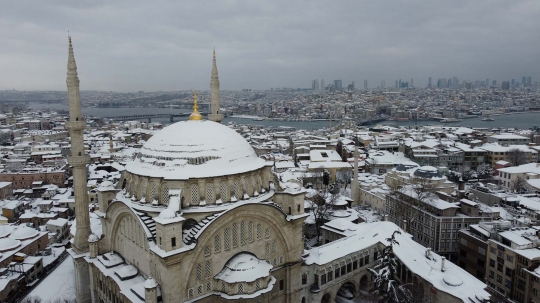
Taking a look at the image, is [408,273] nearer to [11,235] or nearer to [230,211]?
[230,211]

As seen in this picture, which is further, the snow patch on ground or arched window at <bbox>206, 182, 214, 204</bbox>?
the snow patch on ground

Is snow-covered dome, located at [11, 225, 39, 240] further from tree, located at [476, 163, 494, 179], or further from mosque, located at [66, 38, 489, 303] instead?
tree, located at [476, 163, 494, 179]

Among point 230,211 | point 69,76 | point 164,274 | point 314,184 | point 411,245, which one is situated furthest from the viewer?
point 314,184

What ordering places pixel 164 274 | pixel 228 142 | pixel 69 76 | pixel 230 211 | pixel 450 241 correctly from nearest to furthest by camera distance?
pixel 164 274 → pixel 230 211 → pixel 228 142 → pixel 69 76 → pixel 450 241

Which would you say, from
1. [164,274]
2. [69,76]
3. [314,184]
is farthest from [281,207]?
[314,184]

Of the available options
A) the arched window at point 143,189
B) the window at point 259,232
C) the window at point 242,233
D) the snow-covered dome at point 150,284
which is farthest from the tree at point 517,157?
the snow-covered dome at point 150,284

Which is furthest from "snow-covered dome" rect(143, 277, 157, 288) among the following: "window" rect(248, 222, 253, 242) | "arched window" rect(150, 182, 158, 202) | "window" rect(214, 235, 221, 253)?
"window" rect(248, 222, 253, 242)
